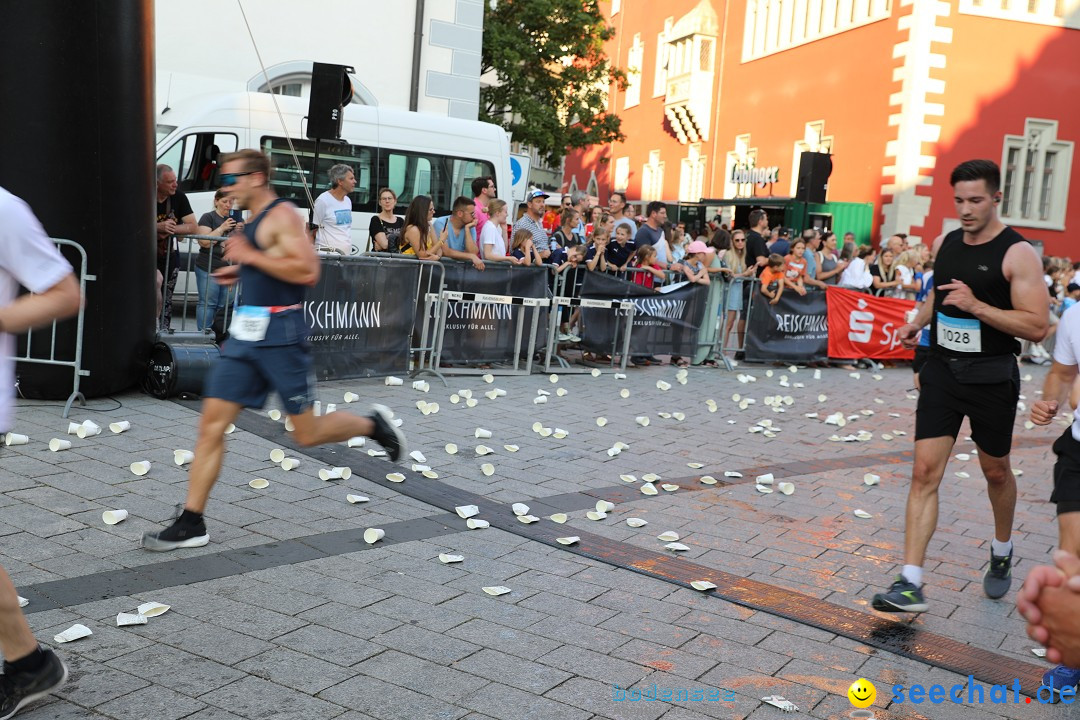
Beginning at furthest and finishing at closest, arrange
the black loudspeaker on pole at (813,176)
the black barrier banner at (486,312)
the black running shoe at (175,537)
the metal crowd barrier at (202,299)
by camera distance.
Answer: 1. the black loudspeaker on pole at (813,176)
2. the black barrier banner at (486,312)
3. the metal crowd barrier at (202,299)
4. the black running shoe at (175,537)

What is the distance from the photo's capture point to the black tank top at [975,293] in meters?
4.80

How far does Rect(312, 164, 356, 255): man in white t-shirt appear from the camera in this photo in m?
10.6

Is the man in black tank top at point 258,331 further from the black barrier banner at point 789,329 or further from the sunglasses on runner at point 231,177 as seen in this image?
the black barrier banner at point 789,329

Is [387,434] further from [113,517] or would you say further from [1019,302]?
[1019,302]

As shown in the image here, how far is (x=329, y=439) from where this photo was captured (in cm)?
520

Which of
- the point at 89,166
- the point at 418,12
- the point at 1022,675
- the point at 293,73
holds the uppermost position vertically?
the point at 418,12

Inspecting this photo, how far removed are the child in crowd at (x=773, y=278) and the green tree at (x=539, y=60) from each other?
16968 mm

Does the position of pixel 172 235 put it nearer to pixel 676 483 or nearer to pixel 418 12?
pixel 676 483

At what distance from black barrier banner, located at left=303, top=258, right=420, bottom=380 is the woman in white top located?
132 centimetres

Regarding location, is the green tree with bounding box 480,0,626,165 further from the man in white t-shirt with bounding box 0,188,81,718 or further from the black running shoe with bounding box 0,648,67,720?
the black running shoe with bounding box 0,648,67,720

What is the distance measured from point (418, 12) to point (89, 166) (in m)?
13.1

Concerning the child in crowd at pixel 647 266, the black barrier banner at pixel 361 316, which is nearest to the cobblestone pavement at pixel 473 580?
the black barrier banner at pixel 361 316

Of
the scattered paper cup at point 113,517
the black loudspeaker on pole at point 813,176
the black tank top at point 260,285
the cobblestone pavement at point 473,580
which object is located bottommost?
the cobblestone pavement at point 473,580

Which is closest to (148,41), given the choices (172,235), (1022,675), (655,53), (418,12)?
(172,235)
